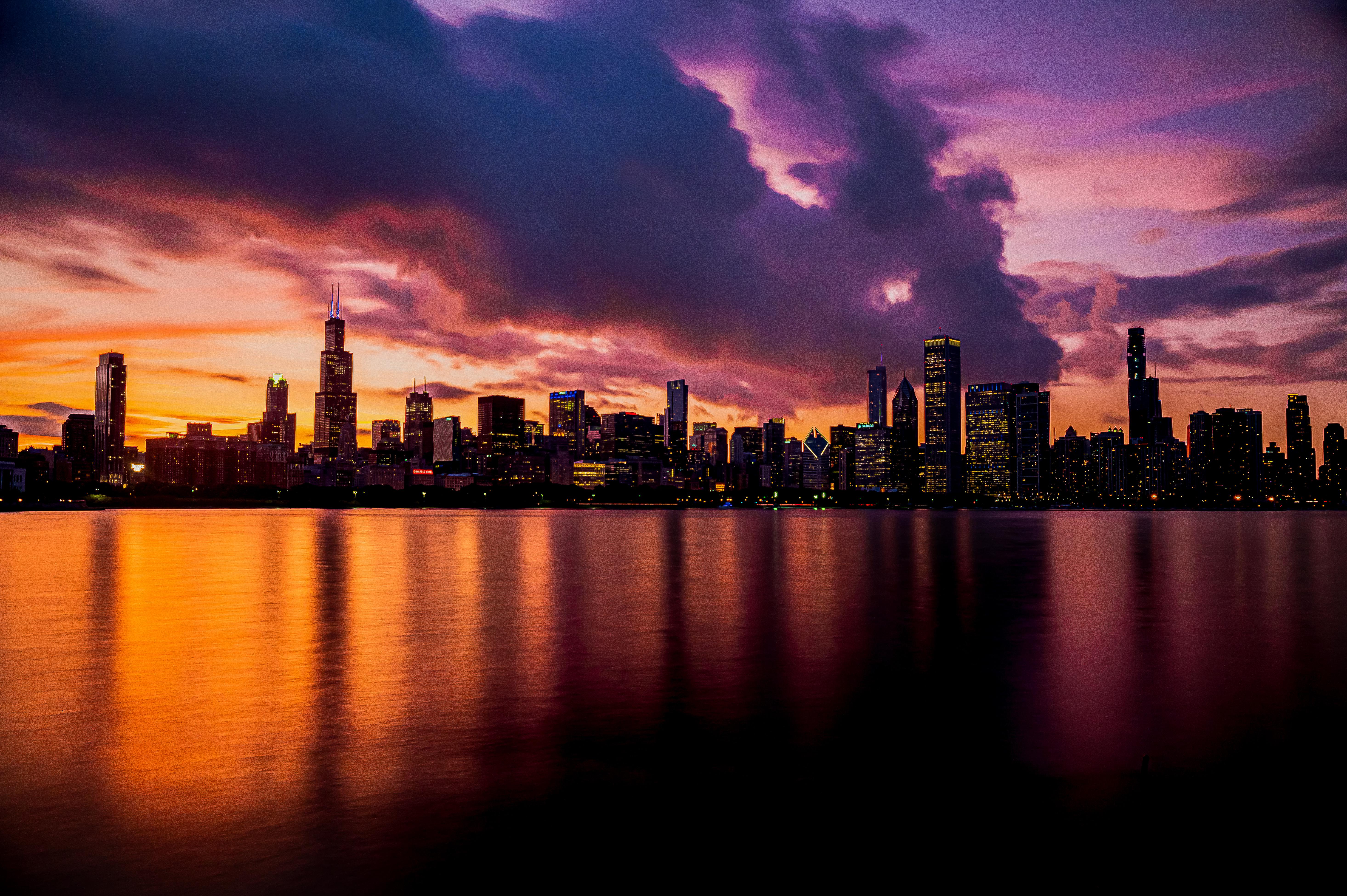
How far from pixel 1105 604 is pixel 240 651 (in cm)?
4032

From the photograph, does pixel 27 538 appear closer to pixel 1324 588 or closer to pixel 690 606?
pixel 690 606

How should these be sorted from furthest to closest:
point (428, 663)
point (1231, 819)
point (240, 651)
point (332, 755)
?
point (240, 651)
point (428, 663)
point (332, 755)
point (1231, 819)

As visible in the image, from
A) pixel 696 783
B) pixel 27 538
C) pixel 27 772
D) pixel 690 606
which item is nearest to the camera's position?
pixel 696 783

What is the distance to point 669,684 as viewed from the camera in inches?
955

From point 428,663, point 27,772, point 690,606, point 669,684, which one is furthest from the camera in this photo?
point 690,606

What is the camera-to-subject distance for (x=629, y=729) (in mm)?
19109

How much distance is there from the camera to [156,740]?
18.4 meters

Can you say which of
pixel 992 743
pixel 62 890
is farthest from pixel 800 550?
pixel 62 890

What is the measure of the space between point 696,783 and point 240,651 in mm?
21076

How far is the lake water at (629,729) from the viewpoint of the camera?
41.0 ft

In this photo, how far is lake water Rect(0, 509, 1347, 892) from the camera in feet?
41.0

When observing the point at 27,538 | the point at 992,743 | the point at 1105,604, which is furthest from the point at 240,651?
the point at 27,538

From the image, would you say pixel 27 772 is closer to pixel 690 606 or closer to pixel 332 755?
pixel 332 755

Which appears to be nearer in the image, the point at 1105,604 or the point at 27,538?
the point at 1105,604
